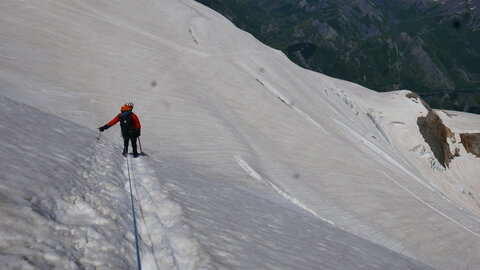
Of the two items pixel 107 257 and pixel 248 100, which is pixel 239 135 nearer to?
pixel 248 100

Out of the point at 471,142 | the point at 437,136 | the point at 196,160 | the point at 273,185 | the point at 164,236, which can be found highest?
the point at 164,236

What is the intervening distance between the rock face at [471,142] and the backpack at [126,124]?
1998 inches

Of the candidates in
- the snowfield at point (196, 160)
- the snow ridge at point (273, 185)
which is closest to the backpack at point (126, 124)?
the snowfield at point (196, 160)

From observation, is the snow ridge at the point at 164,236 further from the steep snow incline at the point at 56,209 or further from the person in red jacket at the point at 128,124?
the person in red jacket at the point at 128,124

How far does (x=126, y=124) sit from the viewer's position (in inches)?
448

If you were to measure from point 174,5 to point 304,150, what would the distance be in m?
25.6

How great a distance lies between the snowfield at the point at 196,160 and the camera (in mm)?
4738

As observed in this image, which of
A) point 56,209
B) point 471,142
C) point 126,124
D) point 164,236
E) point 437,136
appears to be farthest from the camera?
point 471,142

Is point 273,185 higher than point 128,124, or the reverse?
point 128,124

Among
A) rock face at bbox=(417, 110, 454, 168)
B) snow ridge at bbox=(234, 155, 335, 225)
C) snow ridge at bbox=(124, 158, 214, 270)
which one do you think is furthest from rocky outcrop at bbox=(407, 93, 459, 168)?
snow ridge at bbox=(124, 158, 214, 270)

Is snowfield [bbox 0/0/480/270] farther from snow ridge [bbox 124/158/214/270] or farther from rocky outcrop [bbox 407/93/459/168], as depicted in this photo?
rocky outcrop [bbox 407/93/459/168]

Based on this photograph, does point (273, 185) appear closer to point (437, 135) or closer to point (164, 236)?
point (164, 236)

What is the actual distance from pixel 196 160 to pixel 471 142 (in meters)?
47.5

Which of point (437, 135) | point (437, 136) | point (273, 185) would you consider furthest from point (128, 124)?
point (437, 135)
